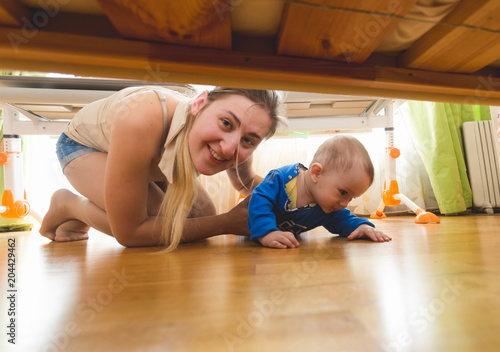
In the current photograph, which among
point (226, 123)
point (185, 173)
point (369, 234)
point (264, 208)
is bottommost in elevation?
point (369, 234)

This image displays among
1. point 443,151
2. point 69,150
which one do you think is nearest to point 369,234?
point 69,150

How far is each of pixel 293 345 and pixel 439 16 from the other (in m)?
0.44

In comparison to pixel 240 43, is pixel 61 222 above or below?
below

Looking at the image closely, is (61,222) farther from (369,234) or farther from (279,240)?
(369,234)

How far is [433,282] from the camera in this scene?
44cm

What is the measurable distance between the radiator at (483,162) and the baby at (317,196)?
58.8 inches

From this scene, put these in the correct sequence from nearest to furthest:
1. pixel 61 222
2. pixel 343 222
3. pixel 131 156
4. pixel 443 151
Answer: pixel 131 156
pixel 343 222
pixel 61 222
pixel 443 151

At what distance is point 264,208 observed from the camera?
0.90 metres

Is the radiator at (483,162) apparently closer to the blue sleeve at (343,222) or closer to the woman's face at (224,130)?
the blue sleeve at (343,222)

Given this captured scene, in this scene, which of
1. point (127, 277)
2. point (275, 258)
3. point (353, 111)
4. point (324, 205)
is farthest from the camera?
point (353, 111)

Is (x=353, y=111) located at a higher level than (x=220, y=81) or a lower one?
higher

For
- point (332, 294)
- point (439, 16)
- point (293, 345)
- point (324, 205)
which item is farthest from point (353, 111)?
point (293, 345)

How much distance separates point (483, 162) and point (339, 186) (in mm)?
1733

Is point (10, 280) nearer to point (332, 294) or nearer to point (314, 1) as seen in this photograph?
point (332, 294)
